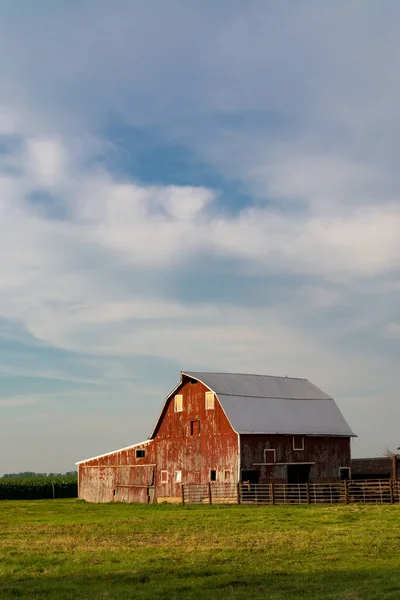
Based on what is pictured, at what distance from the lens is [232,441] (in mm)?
48125

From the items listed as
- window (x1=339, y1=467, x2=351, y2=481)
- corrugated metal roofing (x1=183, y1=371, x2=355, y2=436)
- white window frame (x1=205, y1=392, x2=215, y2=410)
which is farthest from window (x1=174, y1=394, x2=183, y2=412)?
window (x1=339, y1=467, x2=351, y2=481)

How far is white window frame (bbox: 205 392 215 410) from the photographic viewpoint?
50.1m

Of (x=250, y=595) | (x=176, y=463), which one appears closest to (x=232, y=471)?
(x=176, y=463)

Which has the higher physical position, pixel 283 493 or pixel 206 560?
pixel 206 560

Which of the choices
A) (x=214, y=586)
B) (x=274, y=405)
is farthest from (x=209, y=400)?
(x=214, y=586)

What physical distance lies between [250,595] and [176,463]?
38078 millimetres

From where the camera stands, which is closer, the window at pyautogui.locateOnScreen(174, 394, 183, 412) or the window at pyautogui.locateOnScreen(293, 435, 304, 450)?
the window at pyautogui.locateOnScreen(293, 435, 304, 450)

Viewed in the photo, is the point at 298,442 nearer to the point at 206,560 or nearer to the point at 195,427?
the point at 195,427

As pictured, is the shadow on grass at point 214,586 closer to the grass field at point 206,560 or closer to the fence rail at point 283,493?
the grass field at point 206,560

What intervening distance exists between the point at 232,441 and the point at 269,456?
2.63 meters

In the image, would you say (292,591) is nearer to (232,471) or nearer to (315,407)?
(232,471)

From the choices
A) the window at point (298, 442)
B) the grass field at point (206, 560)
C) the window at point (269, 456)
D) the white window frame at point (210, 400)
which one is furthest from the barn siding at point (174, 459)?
the grass field at point (206, 560)

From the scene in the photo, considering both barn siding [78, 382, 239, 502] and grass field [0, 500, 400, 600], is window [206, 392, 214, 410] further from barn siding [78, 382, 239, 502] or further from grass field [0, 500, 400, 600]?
grass field [0, 500, 400, 600]

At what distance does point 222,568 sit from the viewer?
17156 mm
